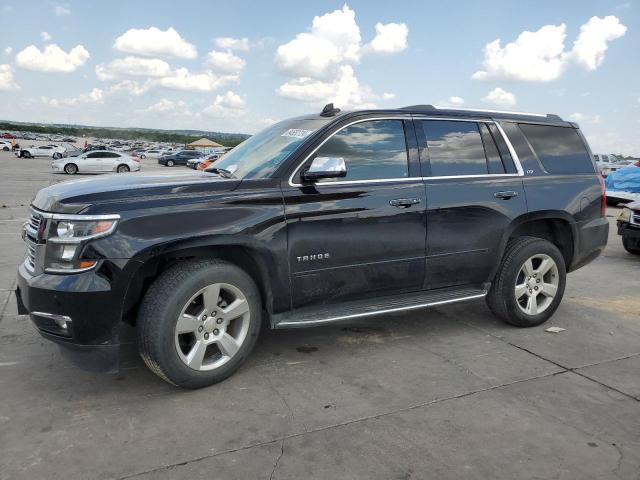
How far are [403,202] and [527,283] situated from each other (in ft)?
5.28

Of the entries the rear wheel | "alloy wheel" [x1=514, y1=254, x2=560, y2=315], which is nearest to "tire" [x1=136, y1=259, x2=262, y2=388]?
"alloy wheel" [x1=514, y1=254, x2=560, y2=315]

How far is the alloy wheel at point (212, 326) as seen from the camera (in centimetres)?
345

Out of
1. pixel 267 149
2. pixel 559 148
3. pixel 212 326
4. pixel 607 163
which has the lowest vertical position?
pixel 212 326

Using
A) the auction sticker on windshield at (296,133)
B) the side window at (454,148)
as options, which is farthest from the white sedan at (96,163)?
the side window at (454,148)

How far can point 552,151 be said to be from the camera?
16.6 feet

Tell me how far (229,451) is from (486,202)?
2.87 metres

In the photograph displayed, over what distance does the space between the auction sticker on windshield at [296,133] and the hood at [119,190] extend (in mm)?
698

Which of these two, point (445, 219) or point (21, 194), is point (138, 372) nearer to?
point (445, 219)

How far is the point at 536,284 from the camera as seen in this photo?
4949 millimetres

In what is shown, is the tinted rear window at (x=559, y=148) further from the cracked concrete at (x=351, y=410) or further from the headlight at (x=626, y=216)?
the headlight at (x=626, y=216)

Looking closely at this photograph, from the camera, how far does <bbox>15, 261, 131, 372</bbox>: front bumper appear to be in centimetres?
315

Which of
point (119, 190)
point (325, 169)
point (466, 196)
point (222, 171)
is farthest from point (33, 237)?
point (466, 196)

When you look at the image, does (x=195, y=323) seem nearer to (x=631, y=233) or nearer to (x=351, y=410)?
(x=351, y=410)

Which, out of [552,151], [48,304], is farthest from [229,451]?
[552,151]
